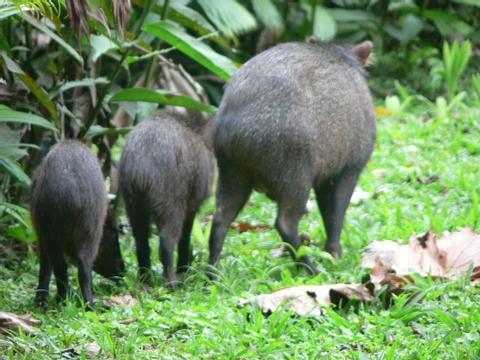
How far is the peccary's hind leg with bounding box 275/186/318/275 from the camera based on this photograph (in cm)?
547

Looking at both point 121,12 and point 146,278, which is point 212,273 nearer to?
point 146,278

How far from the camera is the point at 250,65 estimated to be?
5.65 metres

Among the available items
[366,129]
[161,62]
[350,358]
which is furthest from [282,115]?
[161,62]

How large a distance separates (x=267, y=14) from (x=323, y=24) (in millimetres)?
696

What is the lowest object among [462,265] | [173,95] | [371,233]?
[371,233]

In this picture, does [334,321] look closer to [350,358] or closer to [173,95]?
[350,358]

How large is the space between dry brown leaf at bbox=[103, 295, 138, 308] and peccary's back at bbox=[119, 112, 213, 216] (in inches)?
22.9

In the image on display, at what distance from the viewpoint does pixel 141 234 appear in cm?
552

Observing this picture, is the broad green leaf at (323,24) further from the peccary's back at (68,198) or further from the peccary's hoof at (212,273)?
the peccary's back at (68,198)

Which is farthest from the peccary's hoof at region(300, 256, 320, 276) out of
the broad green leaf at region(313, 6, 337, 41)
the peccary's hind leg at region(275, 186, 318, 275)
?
the broad green leaf at region(313, 6, 337, 41)

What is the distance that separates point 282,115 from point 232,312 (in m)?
1.40

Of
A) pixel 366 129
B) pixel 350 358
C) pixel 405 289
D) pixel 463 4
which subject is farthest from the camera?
pixel 463 4

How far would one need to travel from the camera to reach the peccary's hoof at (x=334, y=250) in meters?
5.89

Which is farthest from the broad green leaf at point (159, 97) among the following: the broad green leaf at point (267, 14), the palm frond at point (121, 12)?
the broad green leaf at point (267, 14)
